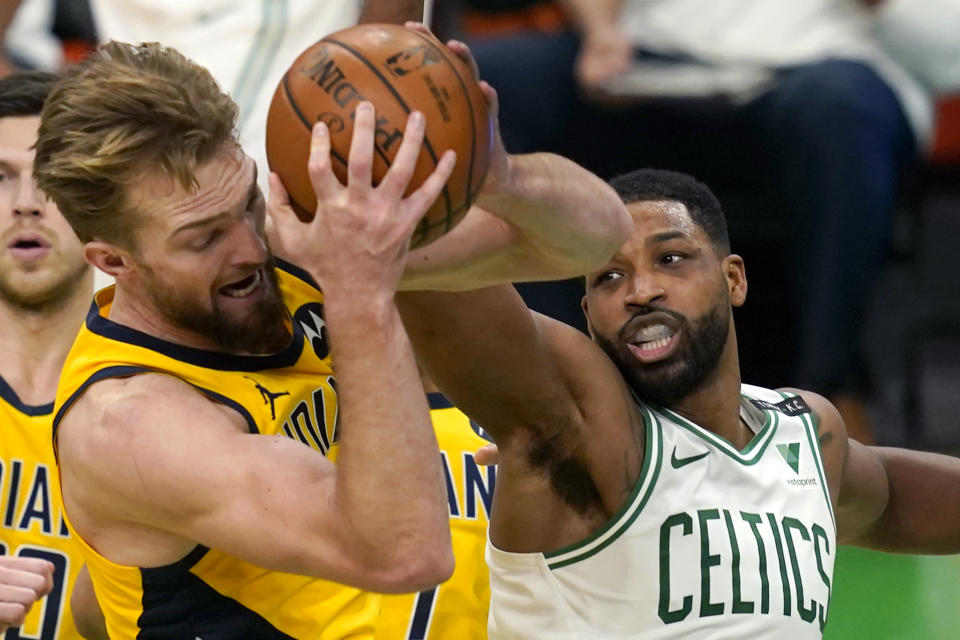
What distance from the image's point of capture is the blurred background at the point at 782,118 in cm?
551

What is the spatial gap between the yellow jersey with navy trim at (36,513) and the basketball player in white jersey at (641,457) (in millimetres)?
1249

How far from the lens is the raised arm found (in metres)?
3.80

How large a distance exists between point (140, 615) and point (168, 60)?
1.06 metres

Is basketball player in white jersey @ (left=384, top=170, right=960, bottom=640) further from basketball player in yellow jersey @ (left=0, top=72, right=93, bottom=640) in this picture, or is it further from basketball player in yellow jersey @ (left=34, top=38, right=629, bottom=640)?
basketball player in yellow jersey @ (left=0, top=72, right=93, bottom=640)

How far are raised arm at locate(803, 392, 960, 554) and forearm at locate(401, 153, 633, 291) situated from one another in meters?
1.29

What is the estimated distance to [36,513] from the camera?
13.0 feet

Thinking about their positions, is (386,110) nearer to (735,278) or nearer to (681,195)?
(681,195)

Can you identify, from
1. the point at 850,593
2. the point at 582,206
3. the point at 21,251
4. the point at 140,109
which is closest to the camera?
the point at 582,206

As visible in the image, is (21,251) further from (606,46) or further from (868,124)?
(868,124)

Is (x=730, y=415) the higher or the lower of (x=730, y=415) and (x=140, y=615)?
the higher

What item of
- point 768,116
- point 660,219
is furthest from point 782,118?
point 660,219

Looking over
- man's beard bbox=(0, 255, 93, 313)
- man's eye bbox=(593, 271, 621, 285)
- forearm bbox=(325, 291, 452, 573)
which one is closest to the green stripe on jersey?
man's eye bbox=(593, 271, 621, 285)

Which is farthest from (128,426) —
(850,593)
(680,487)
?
(850,593)

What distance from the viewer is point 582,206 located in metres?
2.60
